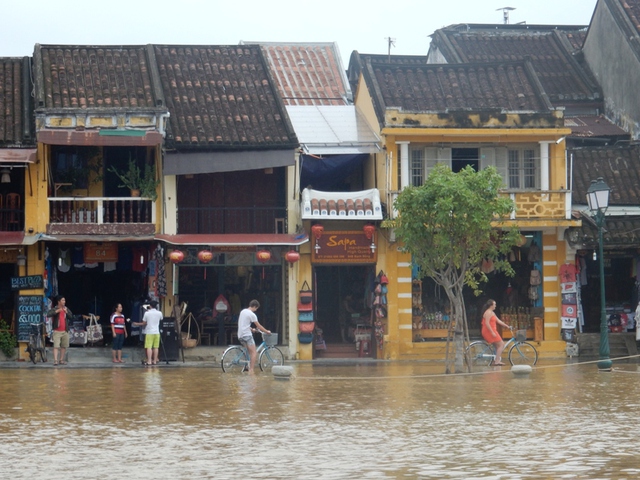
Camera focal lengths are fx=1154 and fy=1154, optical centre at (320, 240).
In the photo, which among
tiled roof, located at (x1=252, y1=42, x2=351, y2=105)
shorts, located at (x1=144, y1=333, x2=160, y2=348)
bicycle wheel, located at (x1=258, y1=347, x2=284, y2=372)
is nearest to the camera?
bicycle wheel, located at (x1=258, y1=347, x2=284, y2=372)

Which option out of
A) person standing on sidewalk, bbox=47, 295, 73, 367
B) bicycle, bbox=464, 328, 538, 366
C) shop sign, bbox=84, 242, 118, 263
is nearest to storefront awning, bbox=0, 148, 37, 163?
shop sign, bbox=84, 242, 118, 263

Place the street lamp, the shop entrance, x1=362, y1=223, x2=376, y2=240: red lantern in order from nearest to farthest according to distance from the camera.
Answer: the street lamp, x1=362, y1=223, x2=376, y2=240: red lantern, the shop entrance

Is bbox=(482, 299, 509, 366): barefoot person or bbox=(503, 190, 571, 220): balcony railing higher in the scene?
bbox=(503, 190, 571, 220): balcony railing

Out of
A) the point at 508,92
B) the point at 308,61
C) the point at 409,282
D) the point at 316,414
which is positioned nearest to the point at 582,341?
the point at 409,282

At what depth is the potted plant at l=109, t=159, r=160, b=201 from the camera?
30.6m

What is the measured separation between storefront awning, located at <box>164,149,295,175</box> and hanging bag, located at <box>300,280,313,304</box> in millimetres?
3418

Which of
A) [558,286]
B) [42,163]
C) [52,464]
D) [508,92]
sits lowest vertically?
[52,464]

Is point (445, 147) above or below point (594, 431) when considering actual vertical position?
above

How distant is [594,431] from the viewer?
15.4m

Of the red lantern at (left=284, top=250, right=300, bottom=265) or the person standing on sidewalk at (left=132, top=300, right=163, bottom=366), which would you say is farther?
the red lantern at (left=284, top=250, right=300, bottom=265)

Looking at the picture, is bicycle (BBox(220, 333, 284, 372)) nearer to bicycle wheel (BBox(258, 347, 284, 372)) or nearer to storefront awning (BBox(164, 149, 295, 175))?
bicycle wheel (BBox(258, 347, 284, 372))

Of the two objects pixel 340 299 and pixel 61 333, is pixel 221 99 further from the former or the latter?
pixel 61 333

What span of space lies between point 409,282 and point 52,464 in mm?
20203

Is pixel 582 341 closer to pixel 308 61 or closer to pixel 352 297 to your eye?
pixel 352 297
